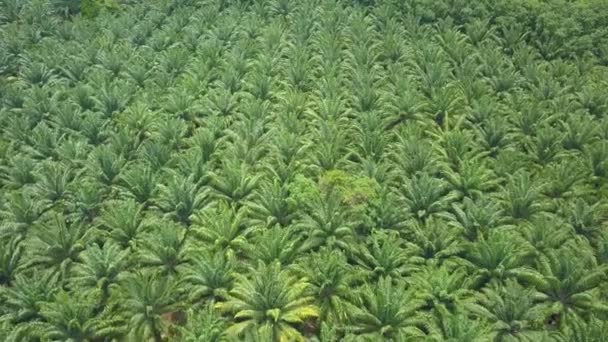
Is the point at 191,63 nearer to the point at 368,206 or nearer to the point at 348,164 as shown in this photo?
the point at 348,164

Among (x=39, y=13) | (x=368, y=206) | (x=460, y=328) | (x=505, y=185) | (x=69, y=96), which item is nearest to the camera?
(x=460, y=328)

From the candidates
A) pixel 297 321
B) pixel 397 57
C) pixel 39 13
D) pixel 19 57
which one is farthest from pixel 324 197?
pixel 39 13

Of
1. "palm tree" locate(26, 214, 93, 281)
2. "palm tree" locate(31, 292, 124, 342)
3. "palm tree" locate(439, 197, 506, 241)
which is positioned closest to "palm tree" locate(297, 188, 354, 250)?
"palm tree" locate(439, 197, 506, 241)

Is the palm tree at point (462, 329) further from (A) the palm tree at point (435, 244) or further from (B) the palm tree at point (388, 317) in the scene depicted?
(A) the palm tree at point (435, 244)

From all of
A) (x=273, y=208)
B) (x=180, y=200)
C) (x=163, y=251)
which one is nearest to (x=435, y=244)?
(x=273, y=208)

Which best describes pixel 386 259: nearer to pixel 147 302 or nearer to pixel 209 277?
pixel 209 277
